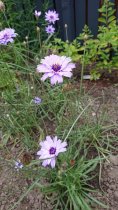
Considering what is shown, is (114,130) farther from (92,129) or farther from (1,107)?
(1,107)

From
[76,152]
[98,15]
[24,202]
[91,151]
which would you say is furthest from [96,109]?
[98,15]

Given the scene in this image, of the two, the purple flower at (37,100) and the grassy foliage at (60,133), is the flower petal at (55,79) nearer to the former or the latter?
the grassy foliage at (60,133)

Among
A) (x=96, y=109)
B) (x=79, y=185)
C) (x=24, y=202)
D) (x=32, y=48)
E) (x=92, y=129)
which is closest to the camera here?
(x=79, y=185)

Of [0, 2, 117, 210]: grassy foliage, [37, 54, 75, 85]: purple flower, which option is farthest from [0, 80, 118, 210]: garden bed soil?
[37, 54, 75, 85]: purple flower

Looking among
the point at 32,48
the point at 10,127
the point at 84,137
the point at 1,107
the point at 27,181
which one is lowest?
the point at 27,181

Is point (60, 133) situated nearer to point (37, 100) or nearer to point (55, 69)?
point (37, 100)

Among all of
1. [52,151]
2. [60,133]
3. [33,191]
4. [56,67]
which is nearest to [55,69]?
[56,67]

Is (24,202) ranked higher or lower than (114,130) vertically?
lower
